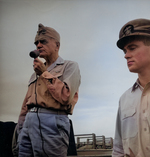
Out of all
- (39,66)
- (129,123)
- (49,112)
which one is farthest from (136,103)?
(39,66)

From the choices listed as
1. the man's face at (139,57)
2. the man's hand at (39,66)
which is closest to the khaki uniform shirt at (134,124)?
the man's face at (139,57)

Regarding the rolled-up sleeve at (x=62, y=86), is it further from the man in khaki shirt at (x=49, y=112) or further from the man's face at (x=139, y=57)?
the man's face at (x=139, y=57)

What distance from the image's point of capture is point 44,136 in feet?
5.53

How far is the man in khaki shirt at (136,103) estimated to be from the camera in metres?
1.52

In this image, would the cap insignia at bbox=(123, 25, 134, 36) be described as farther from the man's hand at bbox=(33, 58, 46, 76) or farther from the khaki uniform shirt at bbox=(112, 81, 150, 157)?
the man's hand at bbox=(33, 58, 46, 76)

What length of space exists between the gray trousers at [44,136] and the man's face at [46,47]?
490 mm

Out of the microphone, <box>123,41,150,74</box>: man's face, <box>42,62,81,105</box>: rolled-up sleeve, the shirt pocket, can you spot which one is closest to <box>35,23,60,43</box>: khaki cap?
the microphone

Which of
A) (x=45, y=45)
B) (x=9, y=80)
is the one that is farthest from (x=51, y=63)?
(x=9, y=80)

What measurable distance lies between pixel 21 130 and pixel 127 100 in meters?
0.82

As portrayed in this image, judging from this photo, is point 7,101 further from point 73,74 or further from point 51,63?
point 73,74

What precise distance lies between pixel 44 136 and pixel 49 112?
17 centimetres

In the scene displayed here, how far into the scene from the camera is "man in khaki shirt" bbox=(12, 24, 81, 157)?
5.50 ft

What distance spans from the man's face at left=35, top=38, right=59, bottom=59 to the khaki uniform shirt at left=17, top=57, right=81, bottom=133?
0.09m

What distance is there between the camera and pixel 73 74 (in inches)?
74.0
